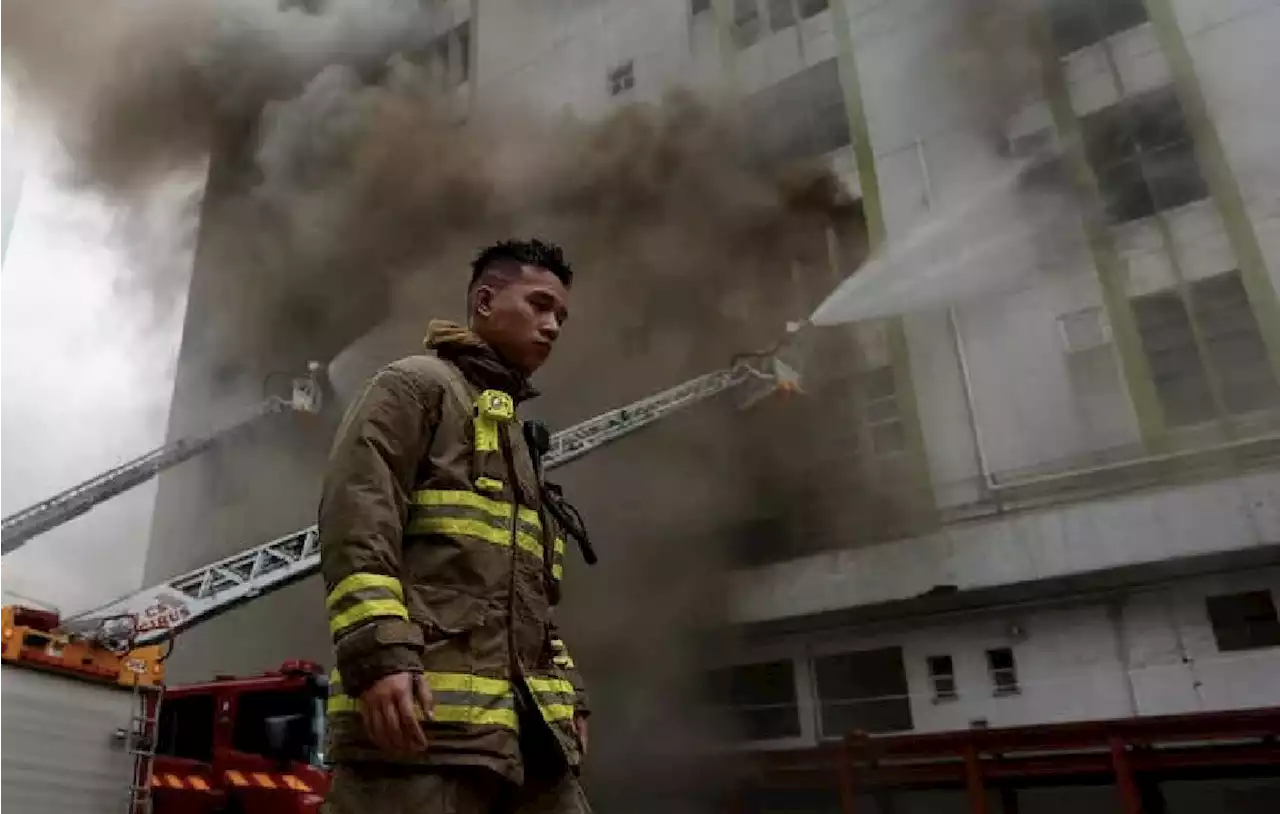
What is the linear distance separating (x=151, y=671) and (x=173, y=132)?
315 inches

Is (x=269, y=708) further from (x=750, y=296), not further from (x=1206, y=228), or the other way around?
(x=1206, y=228)

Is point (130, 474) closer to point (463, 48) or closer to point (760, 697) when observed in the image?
point (463, 48)

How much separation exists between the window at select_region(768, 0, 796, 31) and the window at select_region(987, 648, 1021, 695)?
4.69 meters

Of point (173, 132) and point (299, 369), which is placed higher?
point (173, 132)

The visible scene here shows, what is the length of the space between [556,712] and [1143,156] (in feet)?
17.0

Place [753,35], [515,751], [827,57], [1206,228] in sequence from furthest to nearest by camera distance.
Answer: [753,35] < [827,57] < [1206,228] < [515,751]

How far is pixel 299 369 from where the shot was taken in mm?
9336

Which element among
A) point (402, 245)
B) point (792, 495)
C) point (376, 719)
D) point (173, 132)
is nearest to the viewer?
point (376, 719)

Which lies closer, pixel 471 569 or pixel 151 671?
pixel 471 569

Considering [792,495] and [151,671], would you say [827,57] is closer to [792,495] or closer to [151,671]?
[792,495]

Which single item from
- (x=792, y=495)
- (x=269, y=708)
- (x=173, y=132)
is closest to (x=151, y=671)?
(x=269, y=708)

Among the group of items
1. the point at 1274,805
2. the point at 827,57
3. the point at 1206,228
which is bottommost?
the point at 1274,805

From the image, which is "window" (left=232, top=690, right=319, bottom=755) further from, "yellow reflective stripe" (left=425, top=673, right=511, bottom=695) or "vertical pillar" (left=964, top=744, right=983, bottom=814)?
"yellow reflective stripe" (left=425, top=673, right=511, bottom=695)

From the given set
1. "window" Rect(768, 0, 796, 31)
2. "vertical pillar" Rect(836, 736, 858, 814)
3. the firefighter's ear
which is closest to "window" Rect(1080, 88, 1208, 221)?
"window" Rect(768, 0, 796, 31)
